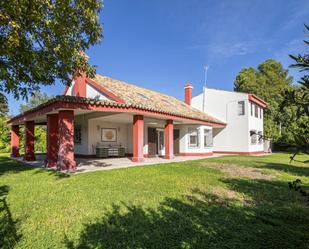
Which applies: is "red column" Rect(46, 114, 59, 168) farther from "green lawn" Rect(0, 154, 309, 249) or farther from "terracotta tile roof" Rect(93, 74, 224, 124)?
"terracotta tile roof" Rect(93, 74, 224, 124)

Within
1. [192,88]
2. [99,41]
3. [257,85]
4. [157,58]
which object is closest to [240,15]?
[99,41]

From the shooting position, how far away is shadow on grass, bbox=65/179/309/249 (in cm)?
364

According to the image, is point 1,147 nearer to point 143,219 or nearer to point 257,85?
point 143,219

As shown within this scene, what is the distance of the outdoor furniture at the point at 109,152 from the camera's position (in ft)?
53.3

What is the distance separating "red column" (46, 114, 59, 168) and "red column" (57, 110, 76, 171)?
80.1 inches

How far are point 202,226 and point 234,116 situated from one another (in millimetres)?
19213

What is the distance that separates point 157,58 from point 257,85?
2149cm

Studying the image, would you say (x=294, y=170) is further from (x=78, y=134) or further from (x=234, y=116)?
(x=78, y=134)

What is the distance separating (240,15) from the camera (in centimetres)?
1350

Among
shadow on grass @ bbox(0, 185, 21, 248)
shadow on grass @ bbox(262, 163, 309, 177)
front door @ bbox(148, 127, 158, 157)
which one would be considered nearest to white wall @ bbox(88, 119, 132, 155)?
front door @ bbox(148, 127, 158, 157)

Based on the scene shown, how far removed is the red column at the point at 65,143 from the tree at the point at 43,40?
6.05 feet

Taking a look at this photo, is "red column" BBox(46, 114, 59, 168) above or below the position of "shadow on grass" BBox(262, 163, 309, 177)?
above

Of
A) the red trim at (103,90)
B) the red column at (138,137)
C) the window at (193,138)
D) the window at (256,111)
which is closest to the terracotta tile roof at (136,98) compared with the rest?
the red trim at (103,90)

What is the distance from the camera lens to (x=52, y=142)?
39.4 ft
